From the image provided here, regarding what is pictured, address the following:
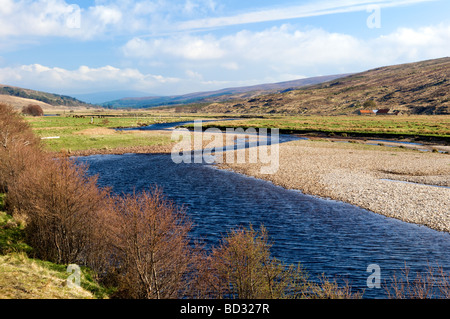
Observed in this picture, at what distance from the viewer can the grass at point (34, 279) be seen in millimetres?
12750

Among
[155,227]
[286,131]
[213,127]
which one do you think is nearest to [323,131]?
[286,131]

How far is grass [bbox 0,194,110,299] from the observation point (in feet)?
41.8

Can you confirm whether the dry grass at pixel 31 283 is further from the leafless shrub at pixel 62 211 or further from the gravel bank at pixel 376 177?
the gravel bank at pixel 376 177

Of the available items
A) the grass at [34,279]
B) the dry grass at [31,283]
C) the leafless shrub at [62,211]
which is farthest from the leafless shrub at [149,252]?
the leafless shrub at [62,211]

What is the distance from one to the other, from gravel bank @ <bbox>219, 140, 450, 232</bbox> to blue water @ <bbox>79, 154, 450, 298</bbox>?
6.56ft

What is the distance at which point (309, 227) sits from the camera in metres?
26.6

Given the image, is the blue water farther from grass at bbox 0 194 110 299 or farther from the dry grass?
the dry grass

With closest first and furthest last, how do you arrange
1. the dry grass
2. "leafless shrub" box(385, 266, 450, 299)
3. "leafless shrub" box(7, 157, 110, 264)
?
the dry grass
"leafless shrub" box(385, 266, 450, 299)
"leafless shrub" box(7, 157, 110, 264)

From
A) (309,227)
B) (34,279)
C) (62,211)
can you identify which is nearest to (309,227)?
(309,227)

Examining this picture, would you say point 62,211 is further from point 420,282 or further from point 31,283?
point 420,282

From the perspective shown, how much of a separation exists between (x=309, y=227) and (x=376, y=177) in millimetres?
20284

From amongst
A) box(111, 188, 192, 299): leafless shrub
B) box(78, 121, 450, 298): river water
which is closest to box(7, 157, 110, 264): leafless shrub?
box(111, 188, 192, 299): leafless shrub
